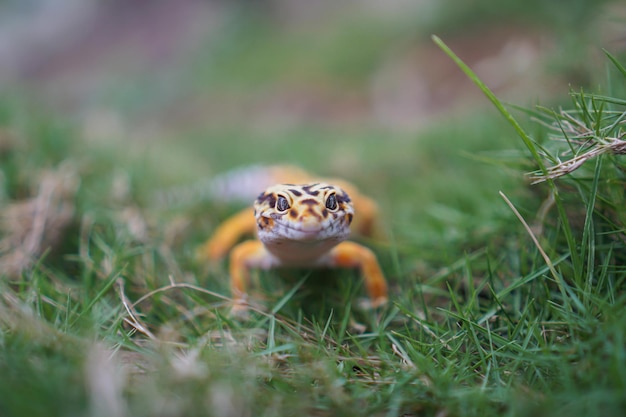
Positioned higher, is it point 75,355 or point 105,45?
point 105,45

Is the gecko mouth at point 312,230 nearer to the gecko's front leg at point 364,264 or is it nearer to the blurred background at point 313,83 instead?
the gecko's front leg at point 364,264

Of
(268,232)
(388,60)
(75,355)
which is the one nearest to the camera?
(75,355)

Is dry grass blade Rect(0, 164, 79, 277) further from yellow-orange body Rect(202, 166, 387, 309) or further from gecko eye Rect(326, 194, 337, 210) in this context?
gecko eye Rect(326, 194, 337, 210)

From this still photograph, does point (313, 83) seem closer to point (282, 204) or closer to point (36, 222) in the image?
point (36, 222)

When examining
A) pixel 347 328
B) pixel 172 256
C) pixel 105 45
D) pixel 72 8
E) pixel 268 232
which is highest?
pixel 72 8

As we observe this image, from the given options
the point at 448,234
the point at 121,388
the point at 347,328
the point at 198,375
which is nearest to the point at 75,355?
the point at 121,388

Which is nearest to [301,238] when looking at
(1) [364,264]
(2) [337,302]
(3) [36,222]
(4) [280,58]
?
(2) [337,302]

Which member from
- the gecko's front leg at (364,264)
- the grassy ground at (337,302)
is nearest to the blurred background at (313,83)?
the grassy ground at (337,302)

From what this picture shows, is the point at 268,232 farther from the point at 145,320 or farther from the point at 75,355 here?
the point at 75,355

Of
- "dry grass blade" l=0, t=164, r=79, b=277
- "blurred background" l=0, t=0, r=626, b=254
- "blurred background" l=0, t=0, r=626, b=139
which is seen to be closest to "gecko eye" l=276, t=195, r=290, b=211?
"blurred background" l=0, t=0, r=626, b=254
